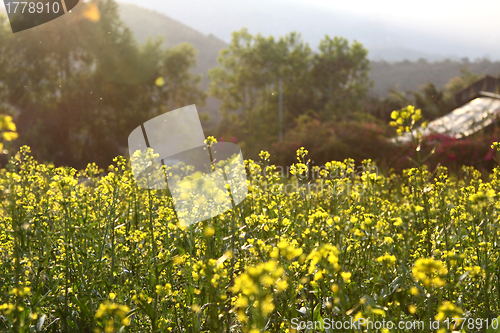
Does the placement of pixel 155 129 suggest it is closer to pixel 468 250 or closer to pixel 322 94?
pixel 468 250

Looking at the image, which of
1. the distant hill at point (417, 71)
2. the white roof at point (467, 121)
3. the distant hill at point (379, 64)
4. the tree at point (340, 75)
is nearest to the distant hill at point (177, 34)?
the distant hill at point (379, 64)

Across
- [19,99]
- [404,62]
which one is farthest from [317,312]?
[404,62]

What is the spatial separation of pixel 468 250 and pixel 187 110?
3.02 meters

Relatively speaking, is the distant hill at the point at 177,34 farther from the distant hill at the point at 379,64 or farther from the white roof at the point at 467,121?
the white roof at the point at 467,121

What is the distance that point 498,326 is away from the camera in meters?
1.80

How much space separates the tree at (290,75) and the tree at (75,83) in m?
11.7

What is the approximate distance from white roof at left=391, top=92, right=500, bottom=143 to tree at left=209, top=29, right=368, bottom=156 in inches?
571

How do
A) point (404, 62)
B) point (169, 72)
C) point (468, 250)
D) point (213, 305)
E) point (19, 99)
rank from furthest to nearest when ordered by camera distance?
point (404, 62)
point (169, 72)
point (19, 99)
point (468, 250)
point (213, 305)

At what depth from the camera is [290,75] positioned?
3203cm

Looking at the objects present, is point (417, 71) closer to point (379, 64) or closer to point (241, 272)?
point (379, 64)

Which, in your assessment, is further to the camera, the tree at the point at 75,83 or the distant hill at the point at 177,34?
the distant hill at the point at 177,34

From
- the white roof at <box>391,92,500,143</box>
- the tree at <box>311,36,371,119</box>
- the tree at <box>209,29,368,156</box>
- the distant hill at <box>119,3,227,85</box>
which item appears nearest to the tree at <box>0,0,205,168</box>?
the tree at <box>209,29,368,156</box>

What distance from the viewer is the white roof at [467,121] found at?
1138 cm

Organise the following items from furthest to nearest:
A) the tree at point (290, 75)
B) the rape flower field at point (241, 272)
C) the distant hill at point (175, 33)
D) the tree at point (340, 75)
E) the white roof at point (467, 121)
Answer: the distant hill at point (175, 33) < the tree at point (340, 75) < the tree at point (290, 75) < the white roof at point (467, 121) < the rape flower field at point (241, 272)
